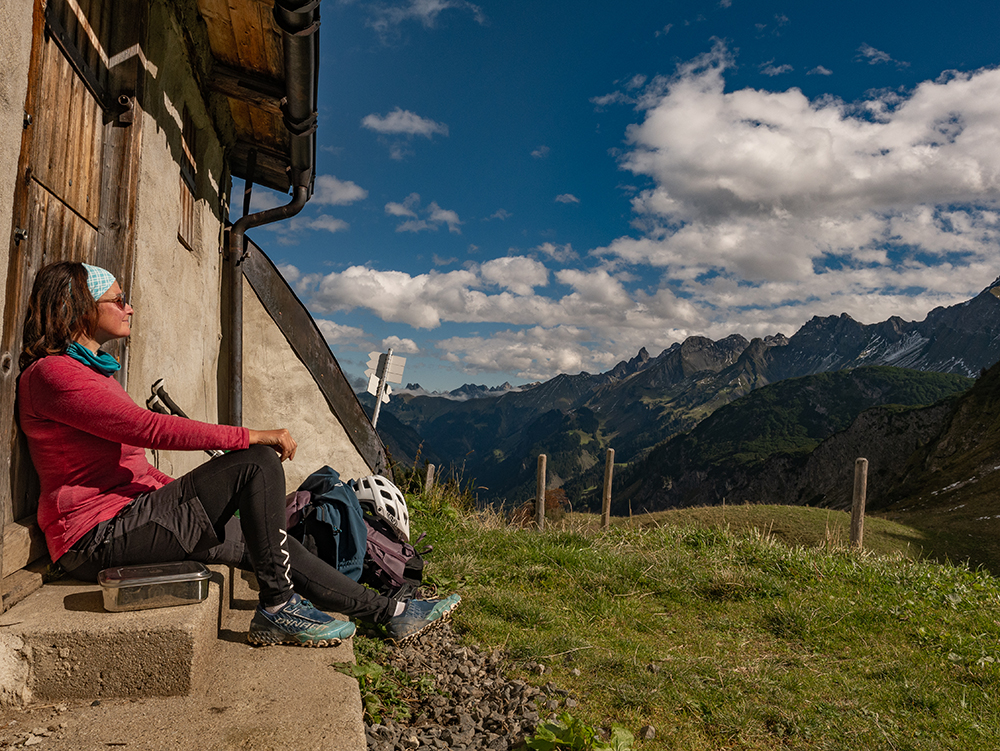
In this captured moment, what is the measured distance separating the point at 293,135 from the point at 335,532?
3.32 meters

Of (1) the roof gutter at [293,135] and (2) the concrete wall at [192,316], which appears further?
(2) the concrete wall at [192,316]

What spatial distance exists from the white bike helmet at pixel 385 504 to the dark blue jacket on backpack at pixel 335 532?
48cm

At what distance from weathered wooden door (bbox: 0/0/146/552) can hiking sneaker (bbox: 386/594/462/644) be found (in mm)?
1974

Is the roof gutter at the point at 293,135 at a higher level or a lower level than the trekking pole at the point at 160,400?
higher

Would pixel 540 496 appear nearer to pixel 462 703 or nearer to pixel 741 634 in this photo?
pixel 741 634

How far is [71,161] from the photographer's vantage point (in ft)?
9.77

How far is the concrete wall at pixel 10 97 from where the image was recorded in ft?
7.27

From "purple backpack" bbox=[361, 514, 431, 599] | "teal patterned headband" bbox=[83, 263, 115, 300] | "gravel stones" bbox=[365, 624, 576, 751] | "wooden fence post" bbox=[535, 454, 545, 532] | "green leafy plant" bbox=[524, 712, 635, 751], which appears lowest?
"wooden fence post" bbox=[535, 454, 545, 532]

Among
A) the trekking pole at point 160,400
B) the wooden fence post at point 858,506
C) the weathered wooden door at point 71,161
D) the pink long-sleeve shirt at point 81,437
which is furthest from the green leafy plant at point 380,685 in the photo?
the wooden fence post at point 858,506

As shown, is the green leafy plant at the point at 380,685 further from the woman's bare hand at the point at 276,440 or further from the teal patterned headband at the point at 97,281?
the teal patterned headband at the point at 97,281

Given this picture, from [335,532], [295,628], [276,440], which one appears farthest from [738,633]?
[276,440]

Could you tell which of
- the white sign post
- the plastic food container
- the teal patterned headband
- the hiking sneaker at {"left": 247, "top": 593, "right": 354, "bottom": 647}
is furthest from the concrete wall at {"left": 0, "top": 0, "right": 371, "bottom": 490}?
the white sign post

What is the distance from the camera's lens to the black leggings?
262 cm

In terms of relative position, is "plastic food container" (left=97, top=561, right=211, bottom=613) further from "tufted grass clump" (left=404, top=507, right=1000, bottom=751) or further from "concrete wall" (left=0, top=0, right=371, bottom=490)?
"tufted grass clump" (left=404, top=507, right=1000, bottom=751)
